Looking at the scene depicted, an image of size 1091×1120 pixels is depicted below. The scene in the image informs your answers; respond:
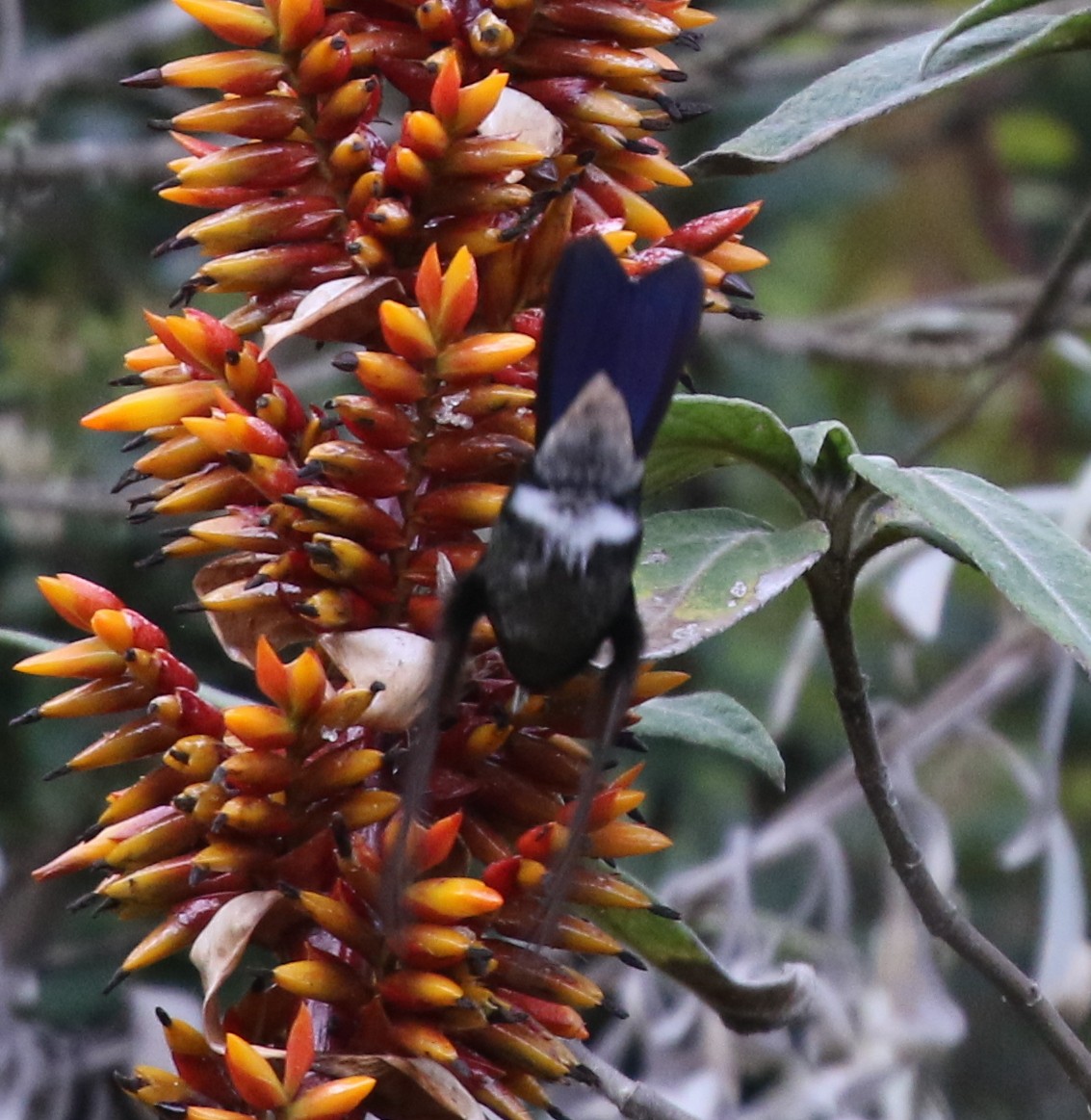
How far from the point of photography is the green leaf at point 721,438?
0.81 m

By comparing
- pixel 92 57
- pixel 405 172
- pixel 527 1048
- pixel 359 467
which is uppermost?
pixel 405 172

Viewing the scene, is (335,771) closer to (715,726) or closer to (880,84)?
(715,726)

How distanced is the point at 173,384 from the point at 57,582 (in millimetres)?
109

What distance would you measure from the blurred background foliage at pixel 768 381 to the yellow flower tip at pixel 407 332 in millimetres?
1006

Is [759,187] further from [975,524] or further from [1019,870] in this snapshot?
[975,524]

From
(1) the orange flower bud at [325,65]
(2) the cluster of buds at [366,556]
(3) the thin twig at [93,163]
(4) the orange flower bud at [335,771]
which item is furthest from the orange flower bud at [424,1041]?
(3) the thin twig at [93,163]

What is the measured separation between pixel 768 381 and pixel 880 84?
1901 millimetres

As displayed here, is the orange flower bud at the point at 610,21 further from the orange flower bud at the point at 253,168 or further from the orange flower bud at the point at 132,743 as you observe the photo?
the orange flower bud at the point at 132,743

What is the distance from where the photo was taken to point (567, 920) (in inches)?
30.1

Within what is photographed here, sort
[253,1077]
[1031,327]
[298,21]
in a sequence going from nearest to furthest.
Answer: [253,1077], [298,21], [1031,327]

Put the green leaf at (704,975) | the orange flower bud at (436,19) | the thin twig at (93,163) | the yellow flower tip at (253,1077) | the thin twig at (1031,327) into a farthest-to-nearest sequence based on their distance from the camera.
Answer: the thin twig at (93,163), the thin twig at (1031,327), the green leaf at (704,975), the orange flower bud at (436,19), the yellow flower tip at (253,1077)

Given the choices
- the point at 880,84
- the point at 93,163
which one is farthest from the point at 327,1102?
the point at 93,163

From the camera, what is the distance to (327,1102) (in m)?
0.69

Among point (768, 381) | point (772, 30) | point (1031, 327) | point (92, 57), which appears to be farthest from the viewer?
point (768, 381)
